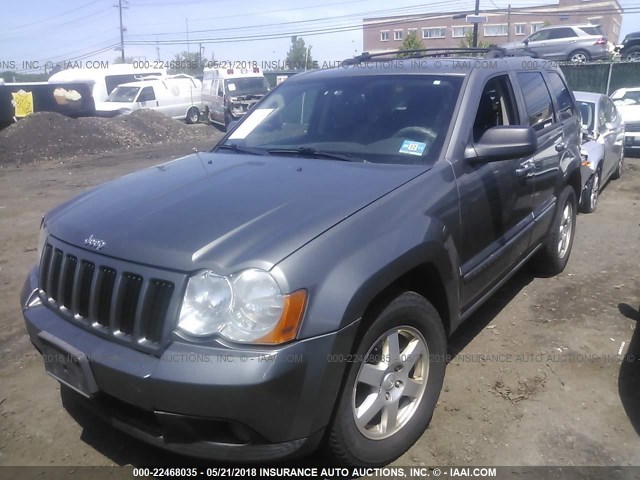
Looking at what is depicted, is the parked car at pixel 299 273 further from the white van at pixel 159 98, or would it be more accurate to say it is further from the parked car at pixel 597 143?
the white van at pixel 159 98

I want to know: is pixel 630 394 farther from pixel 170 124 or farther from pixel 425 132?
pixel 170 124

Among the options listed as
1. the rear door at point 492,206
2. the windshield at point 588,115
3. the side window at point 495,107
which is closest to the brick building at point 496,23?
the windshield at point 588,115

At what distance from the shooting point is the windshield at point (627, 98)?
12875 mm

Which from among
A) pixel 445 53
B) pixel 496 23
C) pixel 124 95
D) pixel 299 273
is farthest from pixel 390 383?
pixel 496 23

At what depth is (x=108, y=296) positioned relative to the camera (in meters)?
2.35

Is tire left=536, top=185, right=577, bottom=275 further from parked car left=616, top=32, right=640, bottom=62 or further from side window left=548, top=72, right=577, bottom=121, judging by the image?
parked car left=616, top=32, right=640, bottom=62

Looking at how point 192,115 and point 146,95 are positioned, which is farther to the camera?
point 192,115

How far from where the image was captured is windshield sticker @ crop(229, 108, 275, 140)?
3979 millimetres

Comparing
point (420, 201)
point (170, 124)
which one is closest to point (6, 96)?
point (170, 124)

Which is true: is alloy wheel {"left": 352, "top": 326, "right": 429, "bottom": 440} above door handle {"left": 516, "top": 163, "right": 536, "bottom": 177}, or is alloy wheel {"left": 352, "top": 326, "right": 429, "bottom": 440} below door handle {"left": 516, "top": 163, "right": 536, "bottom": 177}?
below

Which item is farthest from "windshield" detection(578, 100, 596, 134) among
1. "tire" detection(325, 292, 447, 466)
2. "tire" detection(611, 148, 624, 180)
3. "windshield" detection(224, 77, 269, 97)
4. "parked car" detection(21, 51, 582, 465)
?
"windshield" detection(224, 77, 269, 97)

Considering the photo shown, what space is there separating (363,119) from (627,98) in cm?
1220

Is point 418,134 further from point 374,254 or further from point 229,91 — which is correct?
point 229,91

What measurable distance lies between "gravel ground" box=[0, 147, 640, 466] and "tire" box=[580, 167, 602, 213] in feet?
6.02
